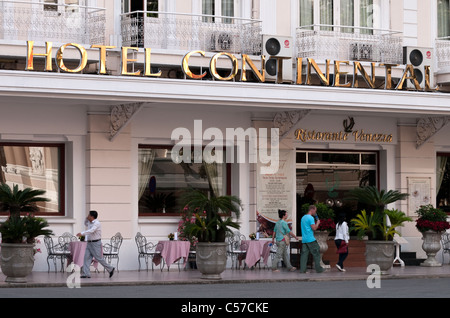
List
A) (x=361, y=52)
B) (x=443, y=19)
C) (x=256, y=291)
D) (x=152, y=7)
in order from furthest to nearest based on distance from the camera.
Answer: (x=443, y=19) → (x=361, y=52) → (x=152, y=7) → (x=256, y=291)

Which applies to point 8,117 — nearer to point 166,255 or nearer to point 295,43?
point 166,255

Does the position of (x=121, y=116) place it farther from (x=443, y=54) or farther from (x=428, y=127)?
(x=443, y=54)

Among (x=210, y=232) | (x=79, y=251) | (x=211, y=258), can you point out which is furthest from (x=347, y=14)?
(x=79, y=251)

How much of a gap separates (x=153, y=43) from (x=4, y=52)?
12.7 feet

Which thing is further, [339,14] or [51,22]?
[339,14]

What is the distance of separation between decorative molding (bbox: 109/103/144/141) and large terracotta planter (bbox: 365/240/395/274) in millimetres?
6599

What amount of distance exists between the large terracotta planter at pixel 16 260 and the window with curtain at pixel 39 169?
13.3 ft

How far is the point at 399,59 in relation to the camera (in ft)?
99.0

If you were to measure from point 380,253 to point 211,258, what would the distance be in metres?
4.26

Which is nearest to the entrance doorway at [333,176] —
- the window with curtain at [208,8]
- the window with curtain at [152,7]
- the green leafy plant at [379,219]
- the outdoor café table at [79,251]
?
the green leafy plant at [379,219]

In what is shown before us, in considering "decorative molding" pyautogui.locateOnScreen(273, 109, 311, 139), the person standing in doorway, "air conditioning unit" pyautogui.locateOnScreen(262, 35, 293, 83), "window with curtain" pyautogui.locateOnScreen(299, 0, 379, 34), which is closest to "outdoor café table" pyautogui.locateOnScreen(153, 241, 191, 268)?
the person standing in doorway

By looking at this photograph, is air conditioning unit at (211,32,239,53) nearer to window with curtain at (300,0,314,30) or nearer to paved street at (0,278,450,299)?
window with curtain at (300,0,314,30)

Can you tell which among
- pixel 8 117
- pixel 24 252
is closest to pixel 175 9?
pixel 8 117

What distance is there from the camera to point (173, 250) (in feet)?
87.0
